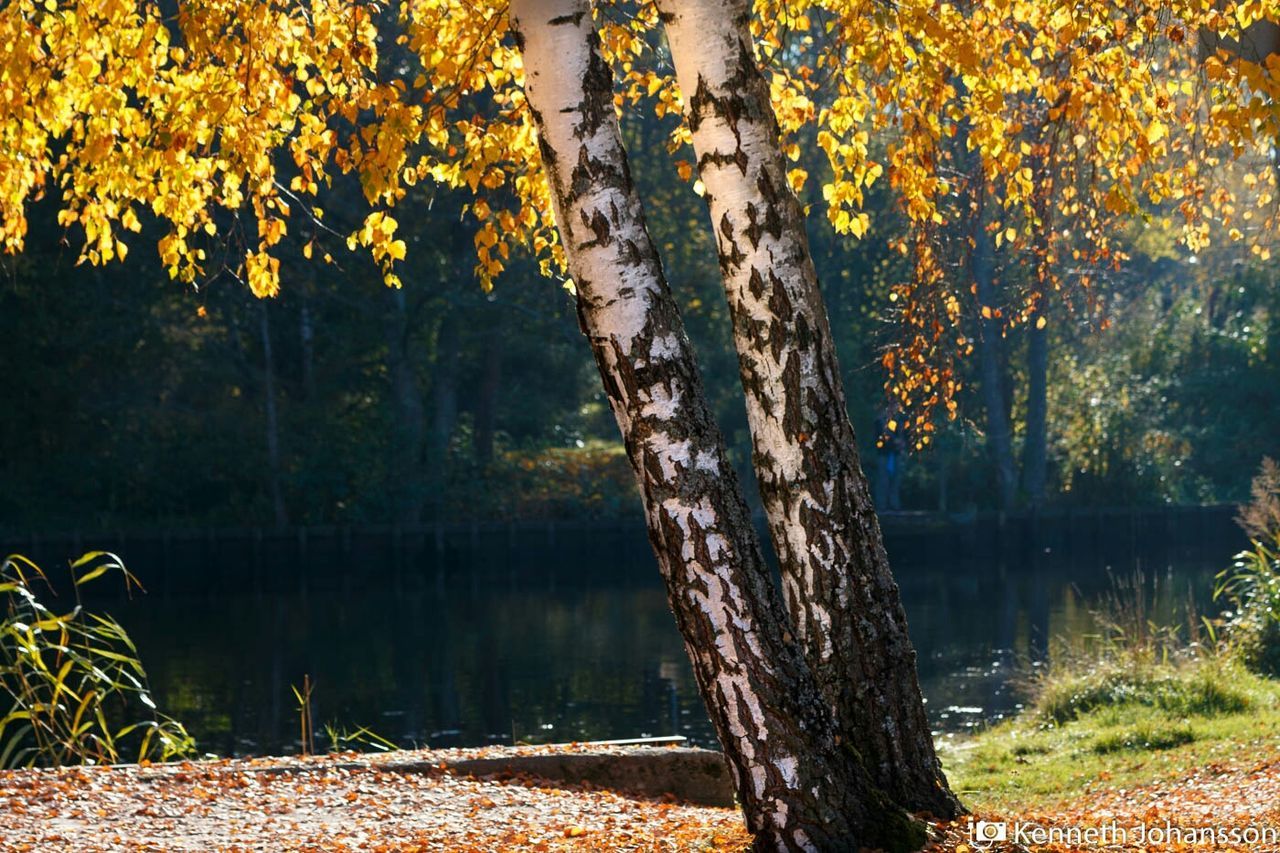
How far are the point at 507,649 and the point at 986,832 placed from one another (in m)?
11.6

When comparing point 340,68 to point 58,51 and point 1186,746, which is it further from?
point 1186,746

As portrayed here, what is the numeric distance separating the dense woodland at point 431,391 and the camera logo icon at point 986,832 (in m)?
15.1

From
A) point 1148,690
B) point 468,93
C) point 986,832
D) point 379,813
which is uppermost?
point 468,93

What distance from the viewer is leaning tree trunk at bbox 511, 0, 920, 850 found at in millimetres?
3258

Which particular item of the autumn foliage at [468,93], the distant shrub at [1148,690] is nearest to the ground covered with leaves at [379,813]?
the autumn foliage at [468,93]

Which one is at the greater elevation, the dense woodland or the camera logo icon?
the dense woodland

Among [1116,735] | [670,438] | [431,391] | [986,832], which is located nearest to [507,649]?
[1116,735]

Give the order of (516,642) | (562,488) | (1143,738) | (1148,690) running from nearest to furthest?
(1143,738) < (1148,690) < (516,642) < (562,488)

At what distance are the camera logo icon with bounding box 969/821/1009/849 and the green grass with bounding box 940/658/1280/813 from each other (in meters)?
2.73

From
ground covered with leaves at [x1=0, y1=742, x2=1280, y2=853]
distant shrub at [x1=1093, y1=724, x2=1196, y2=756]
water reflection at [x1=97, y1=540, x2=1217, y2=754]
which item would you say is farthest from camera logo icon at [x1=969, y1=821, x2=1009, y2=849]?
water reflection at [x1=97, y1=540, x2=1217, y2=754]

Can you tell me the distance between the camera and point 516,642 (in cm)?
1534

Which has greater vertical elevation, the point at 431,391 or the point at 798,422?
the point at 431,391

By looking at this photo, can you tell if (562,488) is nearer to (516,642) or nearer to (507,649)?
(516,642)

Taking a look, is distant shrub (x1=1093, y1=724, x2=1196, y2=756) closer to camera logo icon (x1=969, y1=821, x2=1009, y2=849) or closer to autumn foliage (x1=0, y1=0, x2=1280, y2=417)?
autumn foliage (x1=0, y1=0, x2=1280, y2=417)
